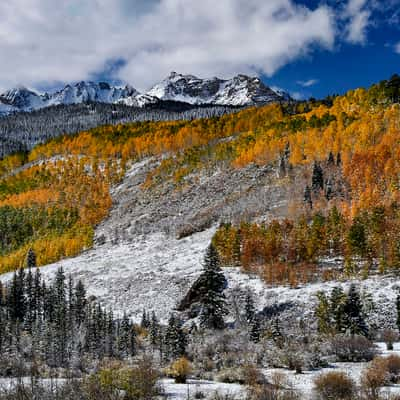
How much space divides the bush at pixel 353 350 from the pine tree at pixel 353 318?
874 centimetres

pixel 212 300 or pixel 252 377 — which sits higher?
pixel 212 300

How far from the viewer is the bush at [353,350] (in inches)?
865

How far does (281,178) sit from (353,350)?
82179 millimetres

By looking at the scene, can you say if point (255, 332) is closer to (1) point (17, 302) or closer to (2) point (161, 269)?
(2) point (161, 269)

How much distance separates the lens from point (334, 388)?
1430 cm

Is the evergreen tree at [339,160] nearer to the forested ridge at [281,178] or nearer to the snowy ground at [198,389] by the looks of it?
the forested ridge at [281,178]

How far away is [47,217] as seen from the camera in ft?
443

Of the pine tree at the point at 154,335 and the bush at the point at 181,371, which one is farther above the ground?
the bush at the point at 181,371

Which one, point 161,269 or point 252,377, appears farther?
point 161,269

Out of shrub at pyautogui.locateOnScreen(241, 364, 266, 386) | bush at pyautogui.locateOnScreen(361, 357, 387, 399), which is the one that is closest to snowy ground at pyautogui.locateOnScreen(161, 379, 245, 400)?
shrub at pyautogui.locateOnScreen(241, 364, 266, 386)

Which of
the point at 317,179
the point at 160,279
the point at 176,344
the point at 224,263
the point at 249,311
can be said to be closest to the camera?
the point at 176,344

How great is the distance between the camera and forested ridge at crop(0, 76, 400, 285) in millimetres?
61219

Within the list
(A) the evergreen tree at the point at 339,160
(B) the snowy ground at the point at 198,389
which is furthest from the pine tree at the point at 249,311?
(A) the evergreen tree at the point at 339,160

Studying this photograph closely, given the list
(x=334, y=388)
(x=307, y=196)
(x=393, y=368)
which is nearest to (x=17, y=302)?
(x=307, y=196)
